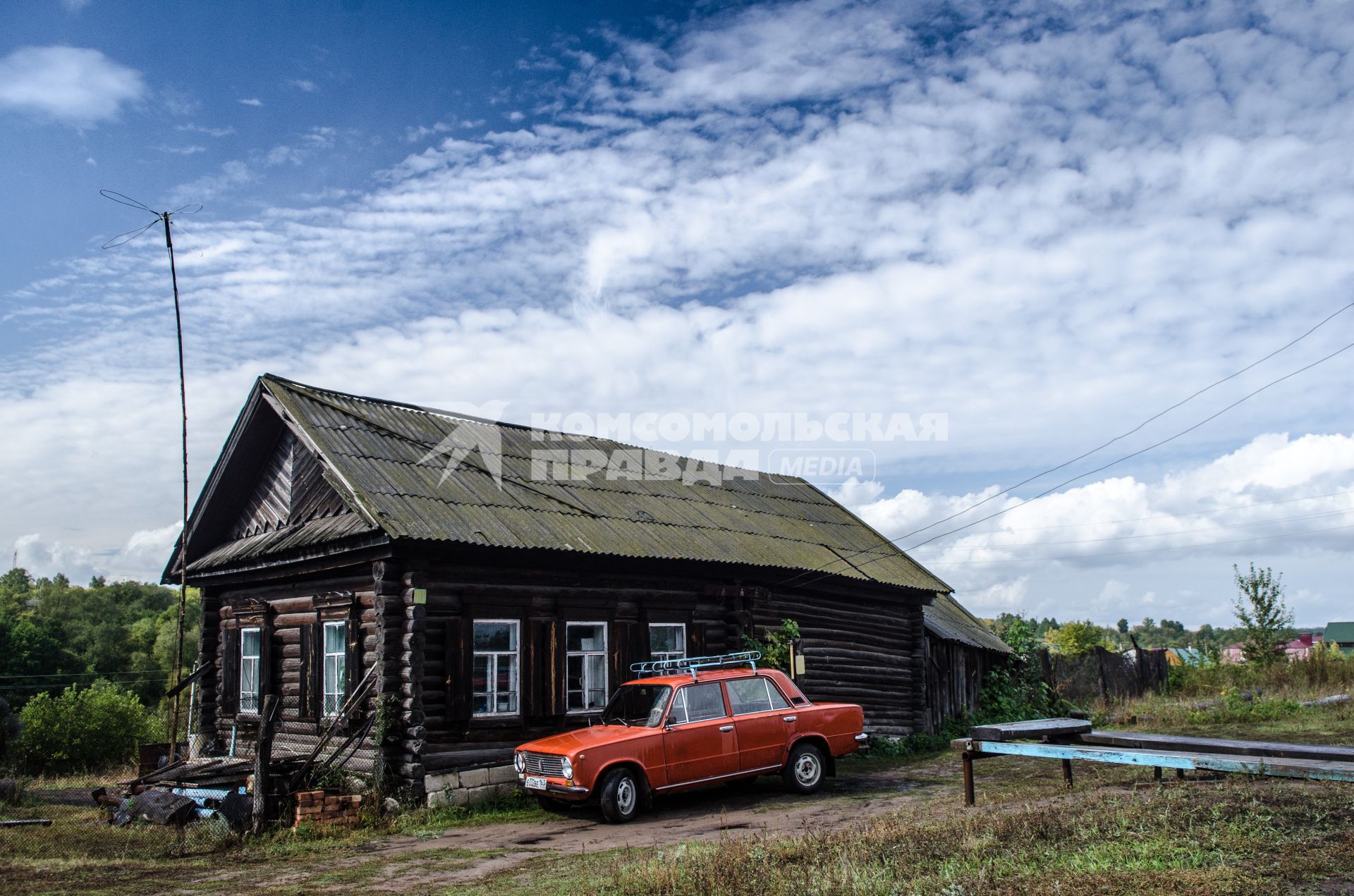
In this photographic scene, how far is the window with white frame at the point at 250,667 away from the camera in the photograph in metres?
16.7

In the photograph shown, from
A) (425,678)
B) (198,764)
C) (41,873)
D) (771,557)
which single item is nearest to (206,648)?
(198,764)

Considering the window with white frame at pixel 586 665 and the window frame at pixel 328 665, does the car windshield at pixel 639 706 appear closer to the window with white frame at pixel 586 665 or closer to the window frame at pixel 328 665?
the window with white frame at pixel 586 665

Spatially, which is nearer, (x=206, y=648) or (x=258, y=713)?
(x=258, y=713)

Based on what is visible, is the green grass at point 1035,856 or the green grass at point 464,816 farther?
the green grass at point 464,816

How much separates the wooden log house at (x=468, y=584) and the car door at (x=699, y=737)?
2.97m

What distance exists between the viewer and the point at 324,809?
39.5ft

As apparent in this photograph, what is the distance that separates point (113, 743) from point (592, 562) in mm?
21460

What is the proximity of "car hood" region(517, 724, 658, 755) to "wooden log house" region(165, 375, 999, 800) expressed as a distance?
6.53ft

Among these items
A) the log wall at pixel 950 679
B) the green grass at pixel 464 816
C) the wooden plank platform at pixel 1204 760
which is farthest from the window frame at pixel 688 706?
the log wall at pixel 950 679

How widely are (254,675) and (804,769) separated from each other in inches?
380

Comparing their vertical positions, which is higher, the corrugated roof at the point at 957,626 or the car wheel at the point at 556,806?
the corrugated roof at the point at 957,626

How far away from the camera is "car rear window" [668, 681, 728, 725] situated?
12.3 meters

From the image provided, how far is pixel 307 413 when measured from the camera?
15609 mm

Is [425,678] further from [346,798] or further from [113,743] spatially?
[113,743]
